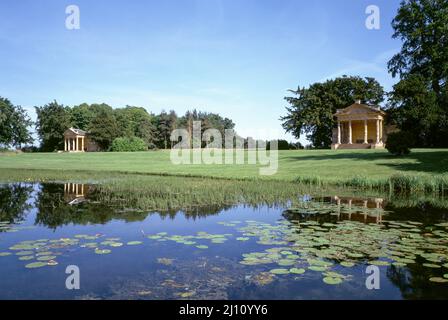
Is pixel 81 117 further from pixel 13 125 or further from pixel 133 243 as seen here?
pixel 133 243

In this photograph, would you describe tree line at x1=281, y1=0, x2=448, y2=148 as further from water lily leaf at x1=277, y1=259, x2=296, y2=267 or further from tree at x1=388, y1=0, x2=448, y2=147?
water lily leaf at x1=277, y1=259, x2=296, y2=267

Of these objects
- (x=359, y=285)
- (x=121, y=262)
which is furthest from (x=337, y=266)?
(x=121, y=262)

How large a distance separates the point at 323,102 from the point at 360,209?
44857 mm

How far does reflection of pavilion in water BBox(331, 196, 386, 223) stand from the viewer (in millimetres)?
10766

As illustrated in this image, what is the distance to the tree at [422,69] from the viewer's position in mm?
27812

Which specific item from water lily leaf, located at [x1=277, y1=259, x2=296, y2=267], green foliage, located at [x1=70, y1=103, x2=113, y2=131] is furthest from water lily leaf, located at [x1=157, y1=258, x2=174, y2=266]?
green foliage, located at [x1=70, y1=103, x2=113, y2=131]

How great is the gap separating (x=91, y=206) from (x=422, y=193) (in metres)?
13.7

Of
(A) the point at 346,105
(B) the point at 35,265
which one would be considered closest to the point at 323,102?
(A) the point at 346,105

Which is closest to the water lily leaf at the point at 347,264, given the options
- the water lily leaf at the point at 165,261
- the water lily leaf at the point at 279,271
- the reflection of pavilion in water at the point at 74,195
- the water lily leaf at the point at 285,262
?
the water lily leaf at the point at 285,262

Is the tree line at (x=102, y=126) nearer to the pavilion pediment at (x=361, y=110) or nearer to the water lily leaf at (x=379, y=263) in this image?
the pavilion pediment at (x=361, y=110)

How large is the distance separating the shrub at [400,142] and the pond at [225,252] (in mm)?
17624

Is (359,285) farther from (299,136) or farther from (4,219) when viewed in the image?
(299,136)
